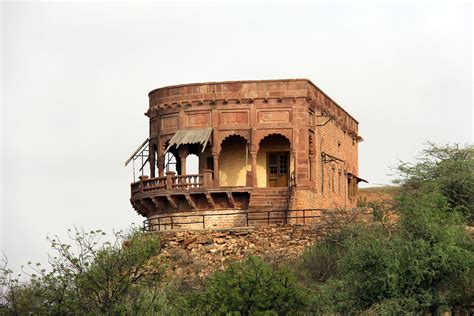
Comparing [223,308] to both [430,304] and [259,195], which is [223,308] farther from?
[259,195]

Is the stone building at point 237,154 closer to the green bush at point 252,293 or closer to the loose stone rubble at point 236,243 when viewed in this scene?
the loose stone rubble at point 236,243

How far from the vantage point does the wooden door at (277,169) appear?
5641 cm

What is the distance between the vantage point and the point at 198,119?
55.5 m

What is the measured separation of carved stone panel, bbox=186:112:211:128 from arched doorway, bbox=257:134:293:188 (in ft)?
8.09

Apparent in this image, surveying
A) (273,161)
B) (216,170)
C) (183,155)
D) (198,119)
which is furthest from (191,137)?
A: (273,161)

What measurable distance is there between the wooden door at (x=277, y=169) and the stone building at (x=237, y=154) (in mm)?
39

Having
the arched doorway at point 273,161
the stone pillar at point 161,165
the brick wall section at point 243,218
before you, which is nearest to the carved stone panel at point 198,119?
the stone pillar at point 161,165

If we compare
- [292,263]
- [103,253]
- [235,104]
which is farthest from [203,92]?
[103,253]

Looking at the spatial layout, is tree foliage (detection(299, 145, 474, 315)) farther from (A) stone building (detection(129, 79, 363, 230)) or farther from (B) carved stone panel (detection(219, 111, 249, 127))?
(B) carved stone panel (detection(219, 111, 249, 127))

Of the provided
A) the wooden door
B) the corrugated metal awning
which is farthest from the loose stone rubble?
the wooden door

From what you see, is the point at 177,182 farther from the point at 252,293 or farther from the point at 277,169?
the point at 252,293

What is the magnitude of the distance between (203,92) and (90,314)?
652 inches

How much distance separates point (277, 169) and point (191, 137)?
12.3 ft

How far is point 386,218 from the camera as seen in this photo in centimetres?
4828
